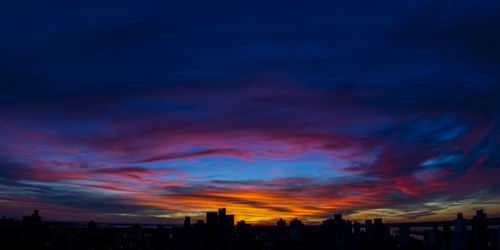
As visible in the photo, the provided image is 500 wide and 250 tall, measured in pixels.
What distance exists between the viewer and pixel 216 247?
197625mm
